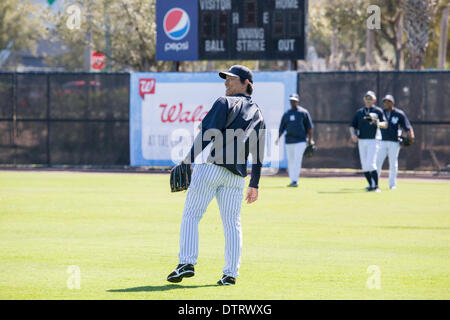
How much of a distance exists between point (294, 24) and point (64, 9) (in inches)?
773

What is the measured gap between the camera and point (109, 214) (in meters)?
14.6

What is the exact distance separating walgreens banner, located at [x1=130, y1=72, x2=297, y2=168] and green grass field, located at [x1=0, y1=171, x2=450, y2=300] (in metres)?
6.98

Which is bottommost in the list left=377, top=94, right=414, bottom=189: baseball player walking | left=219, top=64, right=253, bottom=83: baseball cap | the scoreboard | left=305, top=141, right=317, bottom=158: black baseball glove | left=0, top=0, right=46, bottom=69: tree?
left=305, top=141, right=317, bottom=158: black baseball glove

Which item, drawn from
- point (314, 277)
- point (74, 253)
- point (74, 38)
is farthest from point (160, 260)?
point (74, 38)

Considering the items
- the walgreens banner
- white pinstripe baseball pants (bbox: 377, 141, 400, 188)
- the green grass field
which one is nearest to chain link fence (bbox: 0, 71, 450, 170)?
the walgreens banner

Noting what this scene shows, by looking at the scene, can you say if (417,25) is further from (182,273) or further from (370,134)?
(182,273)

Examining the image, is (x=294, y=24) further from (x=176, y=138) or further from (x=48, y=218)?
(x=48, y=218)

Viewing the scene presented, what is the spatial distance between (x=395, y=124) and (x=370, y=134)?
72 cm

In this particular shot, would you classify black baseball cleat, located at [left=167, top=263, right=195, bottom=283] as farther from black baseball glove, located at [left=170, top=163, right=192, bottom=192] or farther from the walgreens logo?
the walgreens logo

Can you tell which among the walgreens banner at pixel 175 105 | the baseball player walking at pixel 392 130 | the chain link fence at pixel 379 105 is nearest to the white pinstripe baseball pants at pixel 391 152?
the baseball player walking at pixel 392 130

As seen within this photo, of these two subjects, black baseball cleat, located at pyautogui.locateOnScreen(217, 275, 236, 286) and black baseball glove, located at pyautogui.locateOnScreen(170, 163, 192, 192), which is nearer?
black baseball cleat, located at pyautogui.locateOnScreen(217, 275, 236, 286)

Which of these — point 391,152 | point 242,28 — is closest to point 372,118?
point 391,152

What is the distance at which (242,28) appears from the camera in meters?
25.9

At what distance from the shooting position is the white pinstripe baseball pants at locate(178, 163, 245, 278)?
8.09 m
